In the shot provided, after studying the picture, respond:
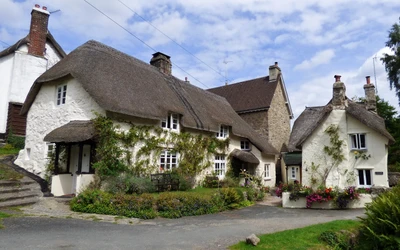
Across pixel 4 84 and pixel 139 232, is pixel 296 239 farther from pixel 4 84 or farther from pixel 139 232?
pixel 4 84

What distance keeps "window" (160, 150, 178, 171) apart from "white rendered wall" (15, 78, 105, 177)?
4382mm

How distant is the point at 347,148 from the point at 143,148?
1179 centimetres

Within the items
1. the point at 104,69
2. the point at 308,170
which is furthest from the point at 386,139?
the point at 104,69

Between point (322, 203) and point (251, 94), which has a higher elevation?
point (251, 94)

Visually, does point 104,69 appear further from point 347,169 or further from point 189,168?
point 347,169

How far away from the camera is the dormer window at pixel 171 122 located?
16.8 meters

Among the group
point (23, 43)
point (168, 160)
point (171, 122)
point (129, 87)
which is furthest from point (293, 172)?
point (23, 43)

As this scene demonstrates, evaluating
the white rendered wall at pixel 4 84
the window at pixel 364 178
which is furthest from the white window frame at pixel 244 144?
the white rendered wall at pixel 4 84

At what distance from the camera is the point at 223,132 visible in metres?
21.7

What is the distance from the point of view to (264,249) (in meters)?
6.73

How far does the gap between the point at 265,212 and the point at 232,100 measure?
62.8 ft

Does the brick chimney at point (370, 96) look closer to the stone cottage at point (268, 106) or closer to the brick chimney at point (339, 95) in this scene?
the brick chimney at point (339, 95)

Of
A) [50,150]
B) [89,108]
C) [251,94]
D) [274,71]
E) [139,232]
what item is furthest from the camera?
[251,94]

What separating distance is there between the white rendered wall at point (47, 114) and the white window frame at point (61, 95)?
183 mm
